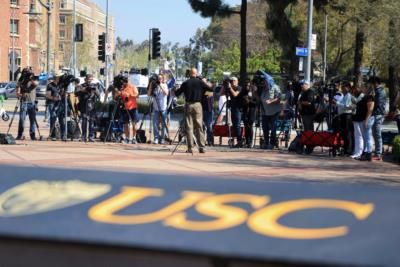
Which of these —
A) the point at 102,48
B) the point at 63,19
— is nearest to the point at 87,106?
the point at 102,48

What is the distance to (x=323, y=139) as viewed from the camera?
14.7 m

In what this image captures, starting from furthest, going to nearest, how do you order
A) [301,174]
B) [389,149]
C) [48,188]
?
[389,149] → [301,174] → [48,188]

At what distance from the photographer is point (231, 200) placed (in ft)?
8.12

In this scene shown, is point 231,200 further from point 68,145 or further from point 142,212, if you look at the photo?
point 68,145

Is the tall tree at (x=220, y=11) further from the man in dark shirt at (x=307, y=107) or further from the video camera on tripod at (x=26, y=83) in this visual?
the video camera on tripod at (x=26, y=83)

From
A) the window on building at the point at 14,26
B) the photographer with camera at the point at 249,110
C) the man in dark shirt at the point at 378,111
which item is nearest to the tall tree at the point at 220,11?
the photographer with camera at the point at 249,110

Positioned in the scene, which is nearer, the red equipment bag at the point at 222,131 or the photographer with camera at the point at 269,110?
the photographer with camera at the point at 269,110

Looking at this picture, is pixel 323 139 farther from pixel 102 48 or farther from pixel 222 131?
pixel 102 48

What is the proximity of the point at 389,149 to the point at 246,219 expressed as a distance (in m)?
14.9

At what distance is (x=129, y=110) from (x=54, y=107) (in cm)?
190

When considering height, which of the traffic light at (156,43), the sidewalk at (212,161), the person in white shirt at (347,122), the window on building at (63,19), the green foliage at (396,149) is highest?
the window on building at (63,19)

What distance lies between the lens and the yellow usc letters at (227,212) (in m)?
2.19

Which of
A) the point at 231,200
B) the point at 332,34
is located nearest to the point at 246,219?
the point at 231,200

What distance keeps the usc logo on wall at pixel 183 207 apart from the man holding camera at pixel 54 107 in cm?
1426
